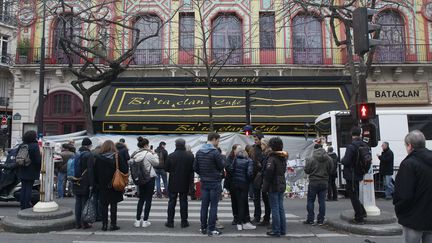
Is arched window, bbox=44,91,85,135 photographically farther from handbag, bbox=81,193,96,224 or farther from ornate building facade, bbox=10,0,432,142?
handbag, bbox=81,193,96,224

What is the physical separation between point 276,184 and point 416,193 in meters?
3.27

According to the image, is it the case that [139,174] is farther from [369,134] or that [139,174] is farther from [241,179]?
[369,134]

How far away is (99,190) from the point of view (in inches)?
302

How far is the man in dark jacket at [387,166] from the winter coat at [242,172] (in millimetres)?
6889

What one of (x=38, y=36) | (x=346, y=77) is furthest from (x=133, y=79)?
(x=346, y=77)

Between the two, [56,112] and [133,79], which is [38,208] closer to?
[133,79]

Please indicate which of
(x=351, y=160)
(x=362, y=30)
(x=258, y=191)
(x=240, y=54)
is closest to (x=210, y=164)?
(x=258, y=191)

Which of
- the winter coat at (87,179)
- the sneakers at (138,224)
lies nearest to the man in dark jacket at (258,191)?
the sneakers at (138,224)

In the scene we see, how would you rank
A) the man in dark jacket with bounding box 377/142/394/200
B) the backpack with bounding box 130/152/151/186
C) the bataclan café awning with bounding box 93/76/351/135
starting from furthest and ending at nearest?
the bataclan café awning with bounding box 93/76/351/135
the man in dark jacket with bounding box 377/142/394/200
the backpack with bounding box 130/152/151/186

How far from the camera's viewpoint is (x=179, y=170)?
7.93 metres

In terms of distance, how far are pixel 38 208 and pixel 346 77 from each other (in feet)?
58.3

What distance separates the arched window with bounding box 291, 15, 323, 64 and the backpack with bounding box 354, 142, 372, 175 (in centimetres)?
1488

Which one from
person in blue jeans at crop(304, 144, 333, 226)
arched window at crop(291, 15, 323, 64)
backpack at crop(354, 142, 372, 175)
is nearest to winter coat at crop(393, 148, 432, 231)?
backpack at crop(354, 142, 372, 175)

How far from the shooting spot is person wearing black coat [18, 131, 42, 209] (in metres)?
8.37
